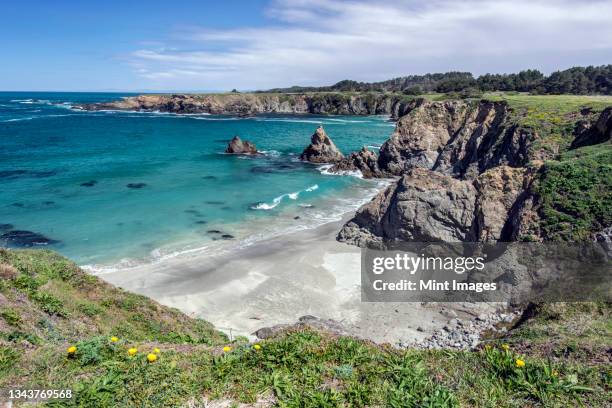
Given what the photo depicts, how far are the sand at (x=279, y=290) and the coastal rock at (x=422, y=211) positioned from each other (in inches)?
107

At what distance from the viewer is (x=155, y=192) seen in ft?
140

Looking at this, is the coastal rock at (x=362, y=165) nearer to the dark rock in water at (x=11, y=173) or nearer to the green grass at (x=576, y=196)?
the green grass at (x=576, y=196)

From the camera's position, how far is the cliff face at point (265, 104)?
146450 millimetres

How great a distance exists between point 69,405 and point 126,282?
1800 cm

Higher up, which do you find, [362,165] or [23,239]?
[362,165]

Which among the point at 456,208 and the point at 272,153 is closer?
the point at 456,208

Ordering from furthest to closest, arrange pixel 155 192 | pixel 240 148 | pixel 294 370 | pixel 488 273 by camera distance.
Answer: pixel 240 148
pixel 155 192
pixel 488 273
pixel 294 370

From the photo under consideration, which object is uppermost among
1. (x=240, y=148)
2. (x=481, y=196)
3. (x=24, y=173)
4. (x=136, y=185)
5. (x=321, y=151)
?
(x=240, y=148)

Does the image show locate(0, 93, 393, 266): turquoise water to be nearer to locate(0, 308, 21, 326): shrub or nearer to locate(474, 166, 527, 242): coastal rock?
locate(474, 166, 527, 242): coastal rock

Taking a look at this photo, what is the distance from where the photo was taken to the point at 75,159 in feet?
197

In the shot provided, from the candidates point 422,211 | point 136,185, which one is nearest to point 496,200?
point 422,211

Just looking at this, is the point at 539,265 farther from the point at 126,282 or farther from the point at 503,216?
the point at 126,282

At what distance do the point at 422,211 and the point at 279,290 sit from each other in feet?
34.2

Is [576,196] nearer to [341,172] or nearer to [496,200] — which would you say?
[496,200]
